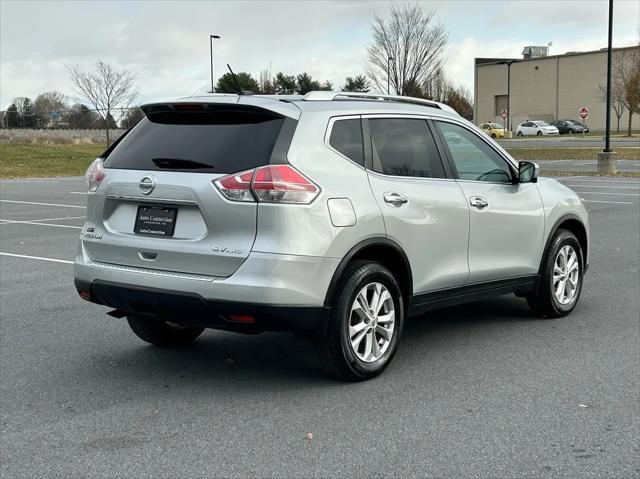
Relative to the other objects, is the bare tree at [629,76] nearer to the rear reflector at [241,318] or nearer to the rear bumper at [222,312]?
the rear bumper at [222,312]

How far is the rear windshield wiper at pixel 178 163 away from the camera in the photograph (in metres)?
4.68

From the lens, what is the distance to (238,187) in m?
4.50

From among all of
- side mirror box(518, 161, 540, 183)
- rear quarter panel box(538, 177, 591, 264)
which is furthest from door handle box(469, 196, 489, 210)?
rear quarter panel box(538, 177, 591, 264)

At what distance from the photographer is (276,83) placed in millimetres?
72625

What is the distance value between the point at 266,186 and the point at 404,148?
1352mm

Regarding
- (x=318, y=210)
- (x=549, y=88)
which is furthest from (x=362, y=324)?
(x=549, y=88)

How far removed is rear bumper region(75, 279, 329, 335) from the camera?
14.6 ft

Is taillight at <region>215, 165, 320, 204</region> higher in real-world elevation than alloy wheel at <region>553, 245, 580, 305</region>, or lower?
higher

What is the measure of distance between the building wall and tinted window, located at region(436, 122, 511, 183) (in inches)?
3241

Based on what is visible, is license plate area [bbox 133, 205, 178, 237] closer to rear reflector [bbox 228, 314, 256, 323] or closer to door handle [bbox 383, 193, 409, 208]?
rear reflector [bbox 228, 314, 256, 323]

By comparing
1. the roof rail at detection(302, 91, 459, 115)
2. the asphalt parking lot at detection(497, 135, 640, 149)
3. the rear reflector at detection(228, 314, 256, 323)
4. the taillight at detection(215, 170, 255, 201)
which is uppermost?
the asphalt parking lot at detection(497, 135, 640, 149)

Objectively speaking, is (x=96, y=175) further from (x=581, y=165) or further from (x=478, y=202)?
(x=581, y=165)

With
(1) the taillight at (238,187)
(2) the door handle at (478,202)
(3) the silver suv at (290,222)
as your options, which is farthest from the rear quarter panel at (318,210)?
(2) the door handle at (478,202)

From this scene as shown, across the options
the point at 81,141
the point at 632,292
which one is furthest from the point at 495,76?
the point at 632,292
